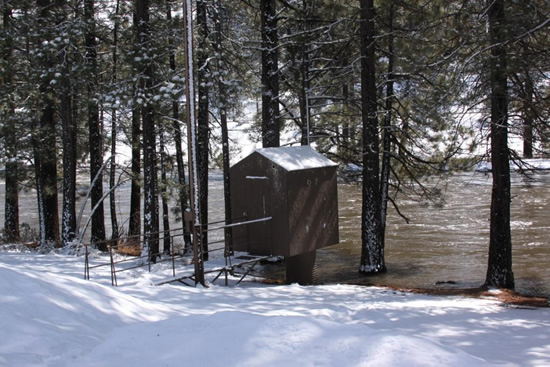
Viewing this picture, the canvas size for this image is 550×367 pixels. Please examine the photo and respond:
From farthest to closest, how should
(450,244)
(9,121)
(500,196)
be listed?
(450,244)
(9,121)
(500,196)

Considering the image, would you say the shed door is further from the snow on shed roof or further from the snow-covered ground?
the snow-covered ground

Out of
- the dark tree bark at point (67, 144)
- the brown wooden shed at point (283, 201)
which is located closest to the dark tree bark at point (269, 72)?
the brown wooden shed at point (283, 201)

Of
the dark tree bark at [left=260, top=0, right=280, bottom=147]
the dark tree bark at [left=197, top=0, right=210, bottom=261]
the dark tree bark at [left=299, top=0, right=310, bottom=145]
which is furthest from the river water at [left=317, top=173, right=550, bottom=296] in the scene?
the dark tree bark at [left=197, top=0, right=210, bottom=261]

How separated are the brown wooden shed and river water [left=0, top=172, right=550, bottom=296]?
306 centimetres

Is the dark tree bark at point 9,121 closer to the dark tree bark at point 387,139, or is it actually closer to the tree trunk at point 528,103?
the dark tree bark at point 387,139

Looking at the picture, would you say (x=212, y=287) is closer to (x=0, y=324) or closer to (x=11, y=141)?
(x=0, y=324)

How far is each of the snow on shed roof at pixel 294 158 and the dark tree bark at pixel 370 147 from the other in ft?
8.29

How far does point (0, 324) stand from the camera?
5605mm

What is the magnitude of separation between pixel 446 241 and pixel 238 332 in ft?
49.7

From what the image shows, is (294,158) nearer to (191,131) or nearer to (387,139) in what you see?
(191,131)

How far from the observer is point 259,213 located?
1234cm

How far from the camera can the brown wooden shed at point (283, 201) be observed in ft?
39.3

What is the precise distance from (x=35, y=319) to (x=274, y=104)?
11478mm

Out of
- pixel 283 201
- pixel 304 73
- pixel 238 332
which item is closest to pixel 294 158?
pixel 283 201
